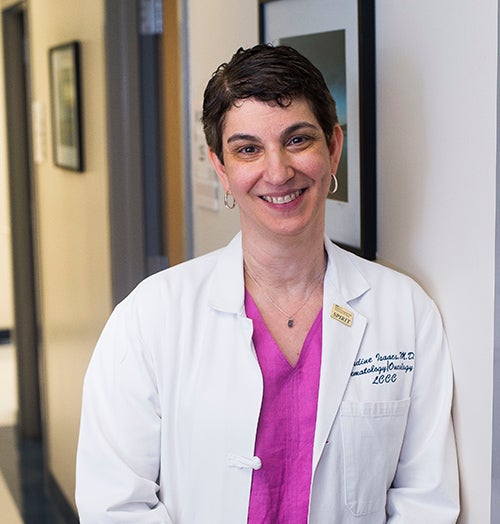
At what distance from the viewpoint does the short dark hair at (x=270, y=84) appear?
4.72 feet

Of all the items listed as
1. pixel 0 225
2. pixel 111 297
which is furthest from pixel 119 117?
pixel 0 225

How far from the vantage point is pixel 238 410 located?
4.93 feet

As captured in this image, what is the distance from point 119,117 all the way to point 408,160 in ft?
5.20

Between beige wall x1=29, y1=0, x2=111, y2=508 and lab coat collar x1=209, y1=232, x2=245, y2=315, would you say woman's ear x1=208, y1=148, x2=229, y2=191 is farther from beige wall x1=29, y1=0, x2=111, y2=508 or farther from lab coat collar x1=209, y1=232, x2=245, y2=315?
beige wall x1=29, y1=0, x2=111, y2=508

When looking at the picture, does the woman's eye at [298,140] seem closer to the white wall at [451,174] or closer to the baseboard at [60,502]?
the white wall at [451,174]

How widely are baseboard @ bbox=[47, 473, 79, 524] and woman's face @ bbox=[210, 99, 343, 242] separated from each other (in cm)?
245

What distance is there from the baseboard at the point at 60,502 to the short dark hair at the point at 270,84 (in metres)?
2.51

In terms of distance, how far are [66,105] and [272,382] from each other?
2.25m

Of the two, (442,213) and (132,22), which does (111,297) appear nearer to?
(132,22)

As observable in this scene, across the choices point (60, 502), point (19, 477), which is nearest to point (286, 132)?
point (60, 502)

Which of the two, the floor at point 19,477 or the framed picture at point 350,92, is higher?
the framed picture at point 350,92

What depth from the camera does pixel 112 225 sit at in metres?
3.01

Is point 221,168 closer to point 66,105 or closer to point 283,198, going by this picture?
point 283,198

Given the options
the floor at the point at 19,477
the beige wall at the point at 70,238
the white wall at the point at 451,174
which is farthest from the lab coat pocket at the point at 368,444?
the floor at the point at 19,477
